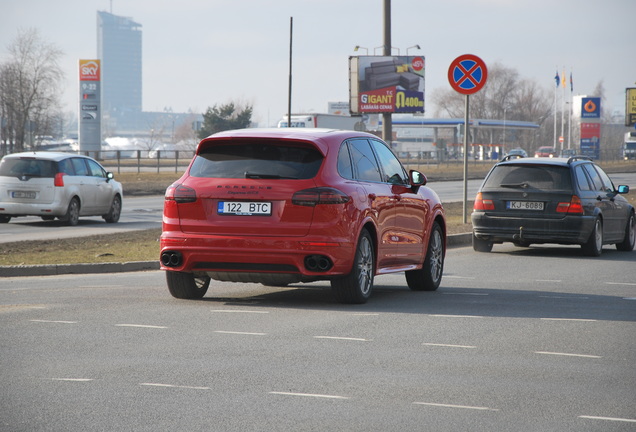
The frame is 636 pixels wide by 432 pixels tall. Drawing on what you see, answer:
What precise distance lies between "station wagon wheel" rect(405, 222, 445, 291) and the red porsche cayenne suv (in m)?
1.40

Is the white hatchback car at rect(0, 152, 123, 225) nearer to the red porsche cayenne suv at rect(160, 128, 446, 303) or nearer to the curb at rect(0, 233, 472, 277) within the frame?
the curb at rect(0, 233, 472, 277)

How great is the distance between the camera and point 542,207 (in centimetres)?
1750

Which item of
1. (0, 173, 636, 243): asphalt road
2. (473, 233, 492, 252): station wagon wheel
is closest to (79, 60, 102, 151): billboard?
(0, 173, 636, 243): asphalt road

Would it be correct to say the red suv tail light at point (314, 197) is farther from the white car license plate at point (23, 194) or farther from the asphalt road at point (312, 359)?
the white car license plate at point (23, 194)

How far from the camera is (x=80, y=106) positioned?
92.9 m

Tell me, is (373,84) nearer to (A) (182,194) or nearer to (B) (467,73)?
(B) (467,73)

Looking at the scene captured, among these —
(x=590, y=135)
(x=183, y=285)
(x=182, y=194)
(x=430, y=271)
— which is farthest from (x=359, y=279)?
(x=590, y=135)

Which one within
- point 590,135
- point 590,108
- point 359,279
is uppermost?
point 590,108

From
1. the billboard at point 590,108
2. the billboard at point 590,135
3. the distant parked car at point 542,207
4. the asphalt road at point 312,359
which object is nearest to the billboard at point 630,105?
the billboard at point 590,135

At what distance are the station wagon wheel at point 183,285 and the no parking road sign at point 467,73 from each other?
11831mm

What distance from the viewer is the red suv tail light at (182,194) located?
10398 mm

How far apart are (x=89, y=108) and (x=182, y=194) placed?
8520cm

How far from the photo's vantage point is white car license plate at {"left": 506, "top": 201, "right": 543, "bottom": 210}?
57.5 ft

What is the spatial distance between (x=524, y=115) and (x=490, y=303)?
519 feet
